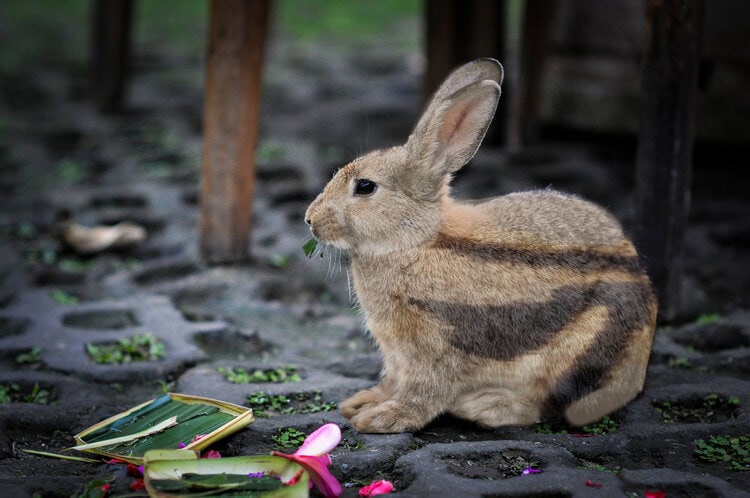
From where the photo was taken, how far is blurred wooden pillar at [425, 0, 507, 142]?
18.3 feet

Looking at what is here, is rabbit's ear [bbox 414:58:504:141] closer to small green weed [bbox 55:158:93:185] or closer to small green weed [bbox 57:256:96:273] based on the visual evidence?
small green weed [bbox 57:256:96:273]

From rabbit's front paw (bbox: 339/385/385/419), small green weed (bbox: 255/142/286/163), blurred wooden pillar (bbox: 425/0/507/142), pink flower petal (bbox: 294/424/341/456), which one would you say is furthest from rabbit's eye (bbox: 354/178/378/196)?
small green weed (bbox: 255/142/286/163)

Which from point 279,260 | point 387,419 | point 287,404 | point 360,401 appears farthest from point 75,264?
point 387,419

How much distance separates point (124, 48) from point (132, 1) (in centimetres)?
34

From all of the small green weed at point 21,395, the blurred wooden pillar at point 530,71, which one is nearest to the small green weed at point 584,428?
the small green weed at point 21,395

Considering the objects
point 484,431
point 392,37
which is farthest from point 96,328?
point 392,37

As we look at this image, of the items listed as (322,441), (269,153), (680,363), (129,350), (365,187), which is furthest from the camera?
(269,153)

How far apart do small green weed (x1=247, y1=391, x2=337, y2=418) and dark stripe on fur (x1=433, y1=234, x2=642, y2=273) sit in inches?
27.6

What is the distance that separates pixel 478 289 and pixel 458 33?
10.3ft

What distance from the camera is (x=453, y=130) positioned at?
118 inches

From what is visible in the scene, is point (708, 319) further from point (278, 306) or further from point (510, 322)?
point (278, 306)

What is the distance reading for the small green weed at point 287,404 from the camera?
3.12 m

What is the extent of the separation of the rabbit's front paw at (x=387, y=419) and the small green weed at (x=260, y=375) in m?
0.51

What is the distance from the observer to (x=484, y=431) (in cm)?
301
